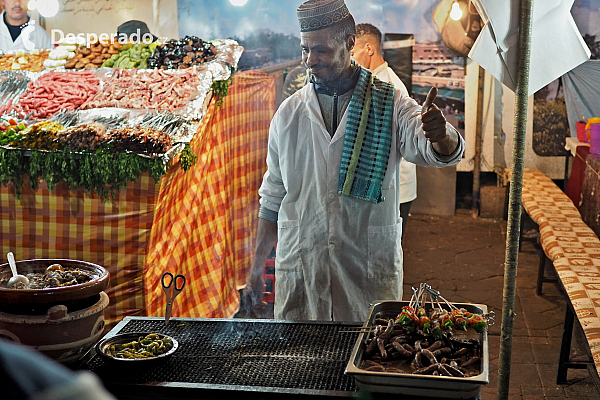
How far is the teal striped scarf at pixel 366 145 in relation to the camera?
→ 297 cm

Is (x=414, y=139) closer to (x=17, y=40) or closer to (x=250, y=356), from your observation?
(x=250, y=356)

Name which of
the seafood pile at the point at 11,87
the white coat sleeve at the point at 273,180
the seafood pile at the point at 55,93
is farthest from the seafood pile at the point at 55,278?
the seafood pile at the point at 11,87

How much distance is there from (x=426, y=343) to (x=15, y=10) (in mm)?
7467

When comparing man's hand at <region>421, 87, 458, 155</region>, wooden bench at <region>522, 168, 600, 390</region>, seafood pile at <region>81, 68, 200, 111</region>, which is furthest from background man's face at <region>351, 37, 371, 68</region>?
man's hand at <region>421, 87, 458, 155</region>

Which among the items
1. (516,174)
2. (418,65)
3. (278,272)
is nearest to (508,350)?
(516,174)

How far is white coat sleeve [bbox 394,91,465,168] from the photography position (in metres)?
2.66

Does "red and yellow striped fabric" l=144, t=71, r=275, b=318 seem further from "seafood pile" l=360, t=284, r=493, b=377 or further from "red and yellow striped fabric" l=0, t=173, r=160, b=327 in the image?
"seafood pile" l=360, t=284, r=493, b=377

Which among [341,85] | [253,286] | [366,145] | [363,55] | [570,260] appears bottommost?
[570,260]

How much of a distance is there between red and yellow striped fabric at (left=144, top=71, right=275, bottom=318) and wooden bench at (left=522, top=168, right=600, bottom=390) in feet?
8.67

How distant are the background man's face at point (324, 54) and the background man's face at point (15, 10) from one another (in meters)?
6.20

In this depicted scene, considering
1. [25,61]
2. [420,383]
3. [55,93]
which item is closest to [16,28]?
[25,61]

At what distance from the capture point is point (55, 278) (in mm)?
2369

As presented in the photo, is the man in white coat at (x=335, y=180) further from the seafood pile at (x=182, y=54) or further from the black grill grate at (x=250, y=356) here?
the seafood pile at (x=182, y=54)

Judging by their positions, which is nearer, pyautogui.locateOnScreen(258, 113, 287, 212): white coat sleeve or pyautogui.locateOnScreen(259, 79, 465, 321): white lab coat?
pyautogui.locateOnScreen(259, 79, 465, 321): white lab coat
